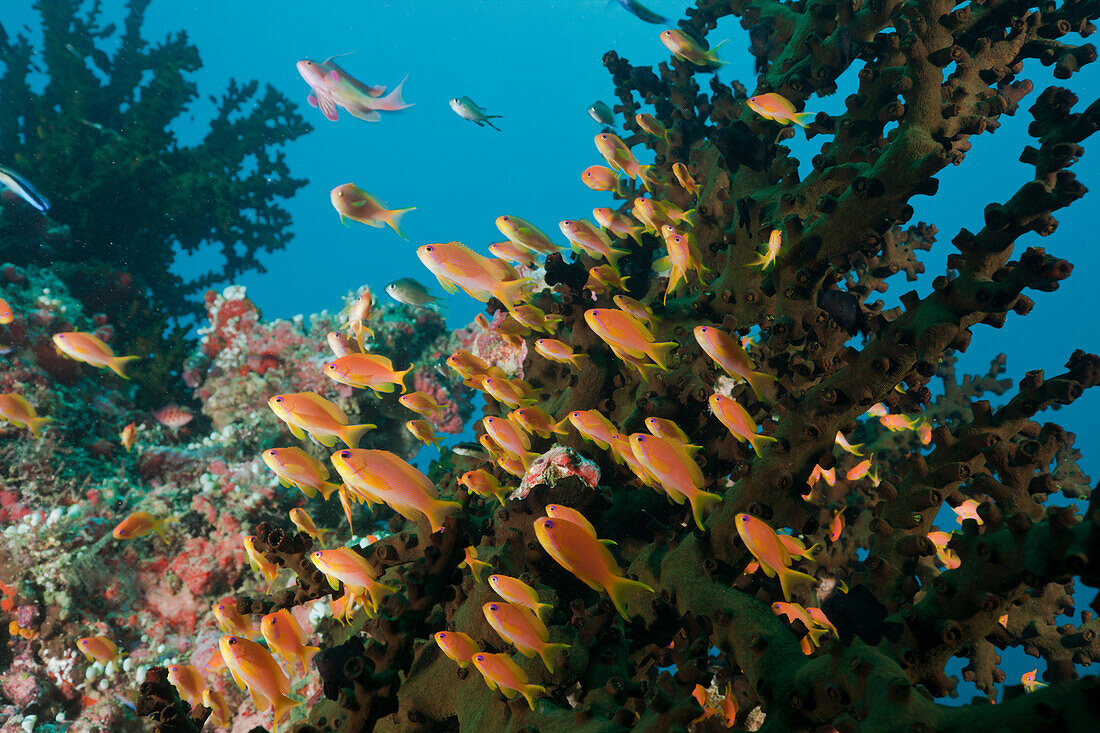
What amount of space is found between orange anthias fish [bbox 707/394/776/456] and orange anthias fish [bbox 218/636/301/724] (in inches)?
110

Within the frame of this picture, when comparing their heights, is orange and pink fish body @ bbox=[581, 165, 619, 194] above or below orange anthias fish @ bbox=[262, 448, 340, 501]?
above

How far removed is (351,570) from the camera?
286 cm

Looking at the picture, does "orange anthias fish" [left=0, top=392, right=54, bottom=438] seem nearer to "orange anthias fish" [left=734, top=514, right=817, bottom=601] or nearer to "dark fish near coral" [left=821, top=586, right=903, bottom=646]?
"orange anthias fish" [left=734, top=514, right=817, bottom=601]

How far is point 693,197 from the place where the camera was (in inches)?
209

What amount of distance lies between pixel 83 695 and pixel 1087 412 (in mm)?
106004

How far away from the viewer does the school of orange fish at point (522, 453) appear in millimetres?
2471

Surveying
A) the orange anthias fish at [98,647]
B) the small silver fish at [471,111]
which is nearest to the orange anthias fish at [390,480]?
the orange anthias fish at [98,647]

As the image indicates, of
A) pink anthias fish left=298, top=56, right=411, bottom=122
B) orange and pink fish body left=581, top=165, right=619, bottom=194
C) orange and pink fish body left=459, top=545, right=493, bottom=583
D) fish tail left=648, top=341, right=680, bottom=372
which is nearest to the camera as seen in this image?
orange and pink fish body left=459, top=545, right=493, bottom=583

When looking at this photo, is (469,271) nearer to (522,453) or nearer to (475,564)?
(522,453)

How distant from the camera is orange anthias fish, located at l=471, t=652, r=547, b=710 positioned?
2301 millimetres

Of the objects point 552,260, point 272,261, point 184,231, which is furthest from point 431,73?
point 552,260

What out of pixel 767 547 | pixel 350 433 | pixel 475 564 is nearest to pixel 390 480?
pixel 475 564

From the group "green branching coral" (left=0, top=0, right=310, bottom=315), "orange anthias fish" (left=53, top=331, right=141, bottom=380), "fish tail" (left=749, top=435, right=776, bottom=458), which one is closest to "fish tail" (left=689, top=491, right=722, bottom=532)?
"fish tail" (left=749, top=435, right=776, bottom=458)

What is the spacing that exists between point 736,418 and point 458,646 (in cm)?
199
